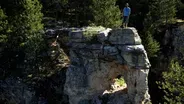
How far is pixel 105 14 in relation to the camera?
41.9 meters

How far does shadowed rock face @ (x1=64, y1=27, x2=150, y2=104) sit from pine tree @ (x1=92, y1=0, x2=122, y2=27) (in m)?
6.80

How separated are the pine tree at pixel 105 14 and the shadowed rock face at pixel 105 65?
268 inches

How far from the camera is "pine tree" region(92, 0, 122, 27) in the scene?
42000mm

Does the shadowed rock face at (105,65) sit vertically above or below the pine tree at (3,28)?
below

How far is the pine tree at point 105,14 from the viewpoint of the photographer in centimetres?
4200

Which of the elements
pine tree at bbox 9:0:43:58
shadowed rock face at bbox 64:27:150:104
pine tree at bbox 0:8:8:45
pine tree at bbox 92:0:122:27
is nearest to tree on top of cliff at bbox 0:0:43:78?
pine tree at bbox 9:0:43:58

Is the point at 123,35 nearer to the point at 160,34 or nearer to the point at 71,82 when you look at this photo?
the point at 71,82

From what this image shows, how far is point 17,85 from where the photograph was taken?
40281mm

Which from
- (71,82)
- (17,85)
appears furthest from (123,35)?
(17,85)

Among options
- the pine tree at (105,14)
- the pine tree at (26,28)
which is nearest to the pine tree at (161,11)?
the pine tree at (105,14)

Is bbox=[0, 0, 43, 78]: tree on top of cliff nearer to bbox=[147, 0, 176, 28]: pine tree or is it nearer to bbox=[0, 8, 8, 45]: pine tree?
bbox=[0, 8, 8, 45]: pine tree

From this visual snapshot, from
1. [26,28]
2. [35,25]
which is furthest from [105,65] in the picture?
[26,28]

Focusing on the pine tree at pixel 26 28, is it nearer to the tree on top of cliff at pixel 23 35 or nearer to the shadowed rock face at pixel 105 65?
the tree on top of cliff at pixel 23 35

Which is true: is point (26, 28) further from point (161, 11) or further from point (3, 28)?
point (161, 11)
